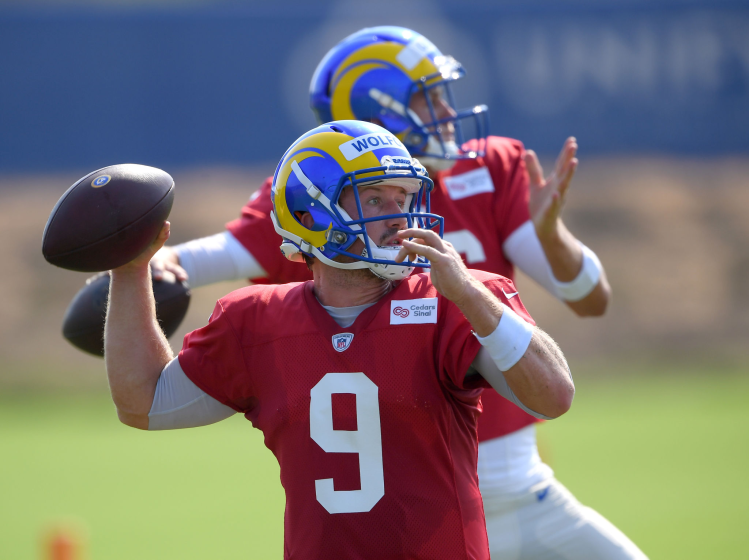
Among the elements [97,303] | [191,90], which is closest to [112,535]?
[97,303]

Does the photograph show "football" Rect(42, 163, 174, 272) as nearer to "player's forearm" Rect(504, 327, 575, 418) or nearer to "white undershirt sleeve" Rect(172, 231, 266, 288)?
"white undershirt sleeve" Rect(172, 231, 266, 288)

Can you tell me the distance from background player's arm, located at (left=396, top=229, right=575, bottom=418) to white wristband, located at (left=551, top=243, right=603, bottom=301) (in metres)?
1.31

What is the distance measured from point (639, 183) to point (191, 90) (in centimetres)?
753

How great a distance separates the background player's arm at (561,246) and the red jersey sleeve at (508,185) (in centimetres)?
7

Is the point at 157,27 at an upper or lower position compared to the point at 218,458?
upper

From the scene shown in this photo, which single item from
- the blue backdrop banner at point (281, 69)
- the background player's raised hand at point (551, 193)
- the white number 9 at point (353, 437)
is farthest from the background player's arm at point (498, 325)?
the blue backdrop banner at point (281, 69)

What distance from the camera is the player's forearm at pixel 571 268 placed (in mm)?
3350

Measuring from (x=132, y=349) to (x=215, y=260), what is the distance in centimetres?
102

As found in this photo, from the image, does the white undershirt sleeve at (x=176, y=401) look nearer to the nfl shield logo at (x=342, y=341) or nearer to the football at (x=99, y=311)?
the nfl shield logo at (x=342, y=341)

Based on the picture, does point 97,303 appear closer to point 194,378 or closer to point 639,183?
point 194,378

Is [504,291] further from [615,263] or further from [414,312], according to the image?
[615,263]

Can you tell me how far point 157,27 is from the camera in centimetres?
1416

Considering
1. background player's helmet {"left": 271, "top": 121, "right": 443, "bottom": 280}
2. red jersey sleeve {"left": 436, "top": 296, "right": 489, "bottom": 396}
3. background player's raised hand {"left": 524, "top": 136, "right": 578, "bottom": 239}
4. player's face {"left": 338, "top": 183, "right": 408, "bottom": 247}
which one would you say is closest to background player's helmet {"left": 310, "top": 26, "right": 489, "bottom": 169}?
background player's raised hand {"left": 524, "top": 136, "right": 578, "bottom": 239}

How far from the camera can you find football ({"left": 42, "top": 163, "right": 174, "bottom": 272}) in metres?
2.50
